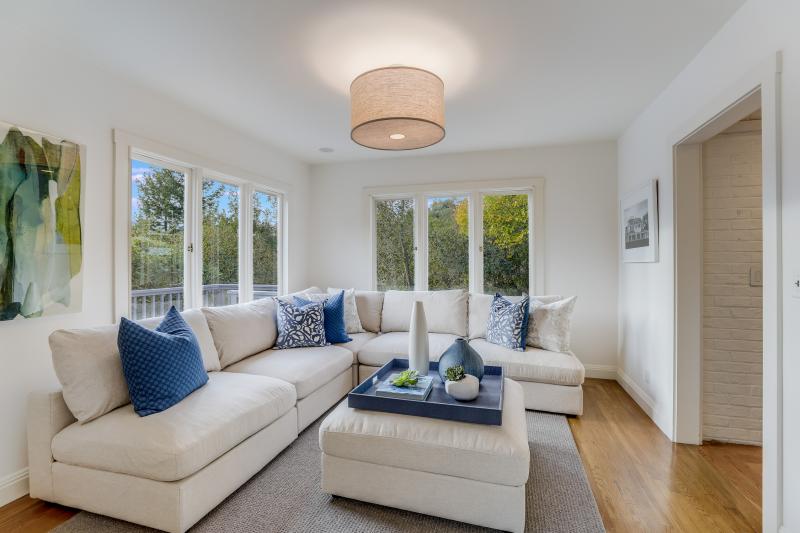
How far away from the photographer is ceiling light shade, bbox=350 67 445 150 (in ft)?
7.06

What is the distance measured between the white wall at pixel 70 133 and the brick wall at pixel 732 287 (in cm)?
394

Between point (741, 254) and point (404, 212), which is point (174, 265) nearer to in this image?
point (404, 212)

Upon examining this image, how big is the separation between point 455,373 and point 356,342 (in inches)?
68.6

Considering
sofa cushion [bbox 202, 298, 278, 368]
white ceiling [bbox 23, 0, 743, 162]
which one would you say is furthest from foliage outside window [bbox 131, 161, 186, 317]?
white ceiling [bbox 23, 0, 743, 162]

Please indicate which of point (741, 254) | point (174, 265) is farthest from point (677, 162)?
point (174, 265)

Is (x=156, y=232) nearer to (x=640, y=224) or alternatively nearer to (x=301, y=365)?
(x=301, y=365)

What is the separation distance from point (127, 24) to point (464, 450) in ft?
8.84

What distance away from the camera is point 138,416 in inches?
73.4

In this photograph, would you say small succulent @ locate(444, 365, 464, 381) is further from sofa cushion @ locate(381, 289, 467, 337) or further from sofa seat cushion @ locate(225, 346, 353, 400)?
sofa cushion @ locate(381, 289, 467, 337)

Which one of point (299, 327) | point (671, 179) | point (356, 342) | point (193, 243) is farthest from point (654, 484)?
point (193, 243)

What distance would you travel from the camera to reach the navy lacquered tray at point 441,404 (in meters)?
1.84

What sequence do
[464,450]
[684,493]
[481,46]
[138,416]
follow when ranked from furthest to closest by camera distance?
[481,46] < [684,493] < [138,416] < [464,450]

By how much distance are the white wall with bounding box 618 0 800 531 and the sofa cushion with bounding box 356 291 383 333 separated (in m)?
2.46

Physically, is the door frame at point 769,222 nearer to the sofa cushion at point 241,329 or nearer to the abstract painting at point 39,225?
the sofa cushion at point 241,329
